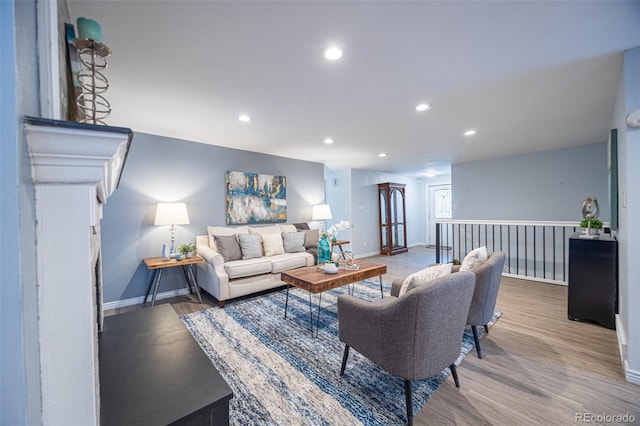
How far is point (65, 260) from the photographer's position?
0.56 meters

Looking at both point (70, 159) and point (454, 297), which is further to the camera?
point (454, 297)

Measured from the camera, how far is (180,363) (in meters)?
1.09

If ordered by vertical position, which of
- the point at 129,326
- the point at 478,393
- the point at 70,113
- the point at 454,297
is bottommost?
the point at 478,393

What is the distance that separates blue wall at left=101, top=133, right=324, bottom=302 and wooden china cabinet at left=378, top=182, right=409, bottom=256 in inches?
153

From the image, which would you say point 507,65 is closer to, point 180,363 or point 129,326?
point 180,363

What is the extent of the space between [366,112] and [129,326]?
9.05 feet

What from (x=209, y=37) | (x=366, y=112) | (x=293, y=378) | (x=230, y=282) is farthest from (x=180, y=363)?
(x=366, y=112)

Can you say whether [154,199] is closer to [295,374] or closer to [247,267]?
[247,267]

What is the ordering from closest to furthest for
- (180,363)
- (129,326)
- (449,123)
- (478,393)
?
1. (180,363)
2. (129,326)
3. (478,393)
4. (449,123)

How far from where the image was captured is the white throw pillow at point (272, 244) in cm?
406

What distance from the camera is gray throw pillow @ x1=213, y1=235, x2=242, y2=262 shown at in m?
3.63

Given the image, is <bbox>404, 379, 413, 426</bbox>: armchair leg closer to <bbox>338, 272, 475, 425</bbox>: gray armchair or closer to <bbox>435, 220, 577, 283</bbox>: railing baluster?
<bbox>338, 272, 475, 425</bbox>: gray armchair

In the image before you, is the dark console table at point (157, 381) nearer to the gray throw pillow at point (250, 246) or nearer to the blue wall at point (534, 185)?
the gray throw pillow at point (250, 246)

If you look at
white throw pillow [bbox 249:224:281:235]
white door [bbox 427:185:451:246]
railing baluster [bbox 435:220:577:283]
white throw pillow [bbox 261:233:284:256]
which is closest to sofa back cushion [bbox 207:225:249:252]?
white throw pillow [bbox 249:224:281:235]
